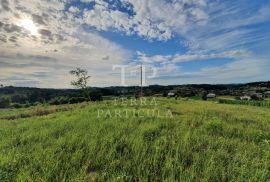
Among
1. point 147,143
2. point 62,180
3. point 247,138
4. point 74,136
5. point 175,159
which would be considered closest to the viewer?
point 62,180

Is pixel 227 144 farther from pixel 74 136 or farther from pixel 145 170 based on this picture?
pixel 74 136

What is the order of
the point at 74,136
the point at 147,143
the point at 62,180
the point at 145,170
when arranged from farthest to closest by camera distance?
the point at 74,136
the point at 147,143
the point at 145,170
the point at 62,180

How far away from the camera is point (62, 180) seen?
3457 millimetres

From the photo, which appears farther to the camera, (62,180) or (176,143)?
(176,143)

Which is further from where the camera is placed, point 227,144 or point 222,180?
point 227,144

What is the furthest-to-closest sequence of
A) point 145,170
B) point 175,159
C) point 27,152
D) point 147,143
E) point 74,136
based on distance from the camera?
point 74,136, point 147,143, point 27,152, point 175,159, point 145,170

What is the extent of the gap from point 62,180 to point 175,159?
236 cm

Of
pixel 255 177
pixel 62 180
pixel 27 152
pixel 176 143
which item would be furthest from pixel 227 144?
pixel 27 152

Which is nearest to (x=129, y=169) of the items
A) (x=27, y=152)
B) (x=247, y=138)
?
(x=27, y=152)

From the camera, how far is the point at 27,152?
16.5 feet

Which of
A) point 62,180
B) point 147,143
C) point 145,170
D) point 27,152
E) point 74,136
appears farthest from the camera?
point 74,136

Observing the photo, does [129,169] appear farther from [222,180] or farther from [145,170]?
[222,180]

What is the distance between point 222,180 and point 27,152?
4.69 m

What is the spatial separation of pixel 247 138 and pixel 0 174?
708cm
